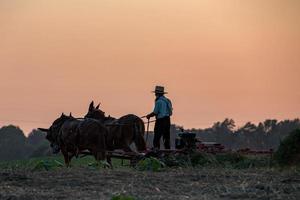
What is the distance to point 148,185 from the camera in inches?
507

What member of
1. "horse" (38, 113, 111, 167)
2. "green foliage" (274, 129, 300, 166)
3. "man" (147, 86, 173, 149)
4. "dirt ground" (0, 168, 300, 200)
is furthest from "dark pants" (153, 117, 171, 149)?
"dirt ground" (0, 168, 300, 200)

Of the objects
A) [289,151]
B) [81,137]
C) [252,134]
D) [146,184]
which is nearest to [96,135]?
[81,137]

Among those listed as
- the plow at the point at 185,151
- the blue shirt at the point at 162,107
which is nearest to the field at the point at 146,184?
the plow at the point at 185,151

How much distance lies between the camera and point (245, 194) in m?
11.7

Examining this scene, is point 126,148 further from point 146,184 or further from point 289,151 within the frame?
point 146,184

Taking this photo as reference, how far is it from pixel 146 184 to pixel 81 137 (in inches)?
373

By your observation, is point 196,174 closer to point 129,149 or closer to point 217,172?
point 217,172

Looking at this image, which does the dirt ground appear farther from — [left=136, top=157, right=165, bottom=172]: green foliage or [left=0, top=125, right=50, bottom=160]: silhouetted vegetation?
[left=0, top=125, right=50, bottom=160]: silhouetted vegetation

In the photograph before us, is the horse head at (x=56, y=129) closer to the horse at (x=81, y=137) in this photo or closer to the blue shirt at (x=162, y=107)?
the horse at (x=81, y=137)

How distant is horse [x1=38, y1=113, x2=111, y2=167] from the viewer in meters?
22.2

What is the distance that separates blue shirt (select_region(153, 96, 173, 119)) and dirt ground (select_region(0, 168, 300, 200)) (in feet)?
24.1

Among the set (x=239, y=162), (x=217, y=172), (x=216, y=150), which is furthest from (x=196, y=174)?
(x=216, y=150)

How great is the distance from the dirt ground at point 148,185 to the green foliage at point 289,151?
6.24 ft

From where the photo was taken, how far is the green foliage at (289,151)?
17344 mm
